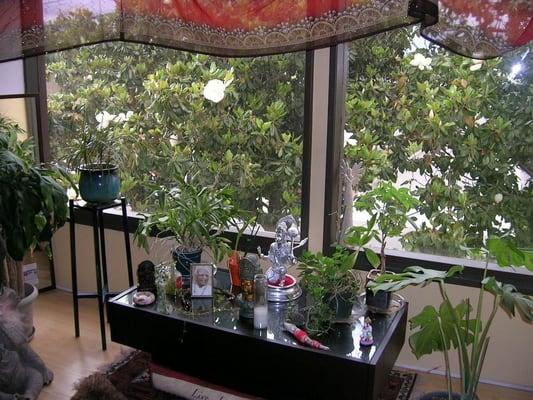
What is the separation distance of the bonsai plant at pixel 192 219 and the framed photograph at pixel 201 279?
0.12 m

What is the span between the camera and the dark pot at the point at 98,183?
7.75 feet

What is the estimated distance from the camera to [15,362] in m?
1.98

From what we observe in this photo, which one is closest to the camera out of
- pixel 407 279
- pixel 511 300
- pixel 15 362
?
pixel 511 300

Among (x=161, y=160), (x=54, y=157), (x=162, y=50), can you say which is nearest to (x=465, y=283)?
(x=161, y=160)

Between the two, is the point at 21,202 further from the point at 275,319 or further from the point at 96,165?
the point at 275,319

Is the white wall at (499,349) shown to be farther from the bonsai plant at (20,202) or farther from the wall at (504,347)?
the bonsai plant at (20,202)

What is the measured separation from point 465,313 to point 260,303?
67 cm

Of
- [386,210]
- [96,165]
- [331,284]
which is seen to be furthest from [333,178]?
[96,165]

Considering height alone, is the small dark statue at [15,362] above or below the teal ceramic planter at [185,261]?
below

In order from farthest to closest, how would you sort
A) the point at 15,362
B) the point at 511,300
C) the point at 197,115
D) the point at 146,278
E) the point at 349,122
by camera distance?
the point at 197,115
the point at 349,122
the point at 146,278
the point at 15,362
the point at 511,300

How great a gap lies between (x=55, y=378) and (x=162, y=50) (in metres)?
1.54

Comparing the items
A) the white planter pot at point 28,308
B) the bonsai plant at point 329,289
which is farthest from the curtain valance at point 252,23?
the white planter pot at point 28,308

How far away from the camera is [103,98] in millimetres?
2805

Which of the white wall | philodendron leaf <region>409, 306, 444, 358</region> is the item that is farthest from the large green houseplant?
philodendron leaf <region>409, 306, 444, 358</region>
